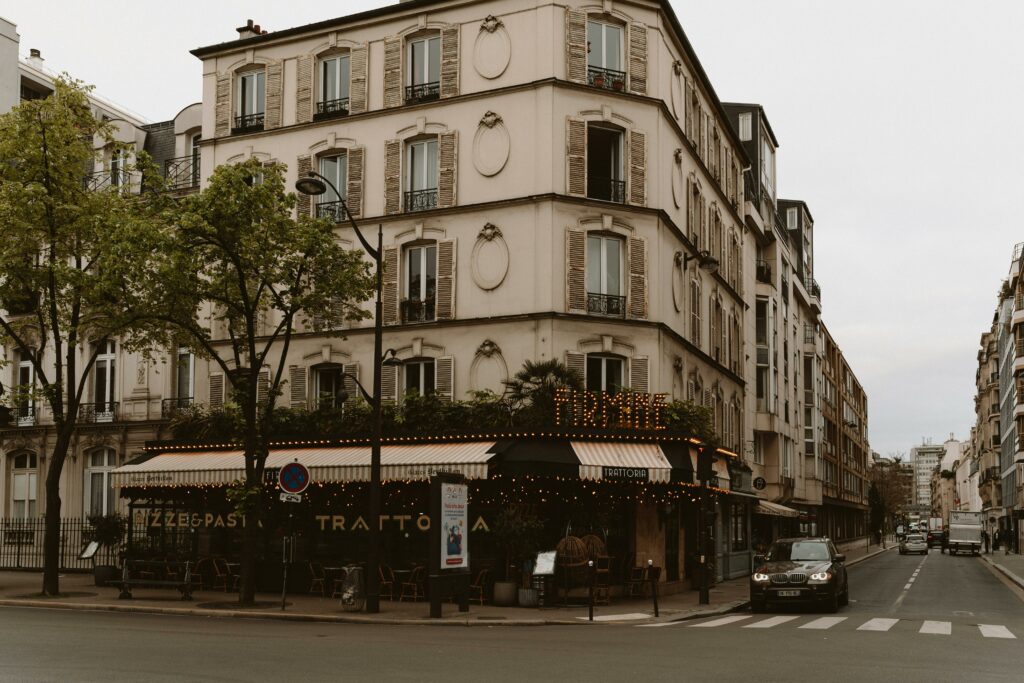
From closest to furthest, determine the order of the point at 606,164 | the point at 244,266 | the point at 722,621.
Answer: the point at 722,621
the point at 244,266
the point at 606,164

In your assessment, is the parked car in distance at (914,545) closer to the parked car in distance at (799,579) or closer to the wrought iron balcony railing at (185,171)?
the parked car in distance at (799,579)

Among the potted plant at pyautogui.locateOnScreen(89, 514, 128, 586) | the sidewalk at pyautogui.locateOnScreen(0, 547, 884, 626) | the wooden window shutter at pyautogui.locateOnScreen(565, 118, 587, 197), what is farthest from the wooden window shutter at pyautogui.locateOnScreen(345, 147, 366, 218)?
the potted plant at pyautogui.locateOnScreen(89, 514, 128, 586)

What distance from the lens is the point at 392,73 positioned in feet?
96.4

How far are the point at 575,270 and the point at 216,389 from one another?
1109cm

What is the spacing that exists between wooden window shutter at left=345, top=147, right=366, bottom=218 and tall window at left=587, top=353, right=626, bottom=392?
24.9 feet

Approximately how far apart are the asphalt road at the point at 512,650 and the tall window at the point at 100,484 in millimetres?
11901

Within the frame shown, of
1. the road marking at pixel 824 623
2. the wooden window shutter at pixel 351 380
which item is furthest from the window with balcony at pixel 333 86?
the road marking at pixel 824 623

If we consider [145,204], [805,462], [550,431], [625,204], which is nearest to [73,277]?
[145,204]

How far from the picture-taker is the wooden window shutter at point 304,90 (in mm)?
30406

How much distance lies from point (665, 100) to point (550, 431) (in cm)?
1038

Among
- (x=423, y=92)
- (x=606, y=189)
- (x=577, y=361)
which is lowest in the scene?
(x=577, y=361)

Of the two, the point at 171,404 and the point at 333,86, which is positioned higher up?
the point at 333,86

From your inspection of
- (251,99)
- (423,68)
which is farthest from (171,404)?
(423,68)

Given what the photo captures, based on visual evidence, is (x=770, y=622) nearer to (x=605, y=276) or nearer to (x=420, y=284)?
(x=605, y=276)
